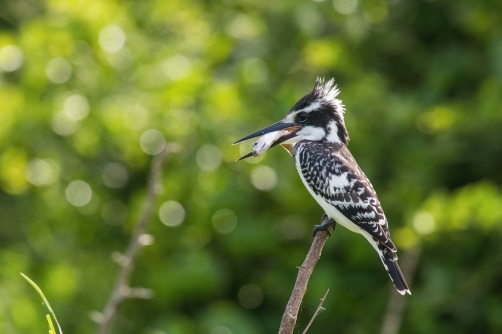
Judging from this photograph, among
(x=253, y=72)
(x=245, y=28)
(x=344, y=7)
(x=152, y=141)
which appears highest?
(x=344, y=7)

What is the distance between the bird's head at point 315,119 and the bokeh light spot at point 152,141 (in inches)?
48.8

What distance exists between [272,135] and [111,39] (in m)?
2.04

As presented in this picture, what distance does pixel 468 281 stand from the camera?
481 cm

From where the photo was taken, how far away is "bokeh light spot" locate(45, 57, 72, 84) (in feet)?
16.8

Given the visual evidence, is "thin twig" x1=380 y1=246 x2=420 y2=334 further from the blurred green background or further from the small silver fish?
the small silver fish

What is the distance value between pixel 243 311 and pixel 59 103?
183 cm

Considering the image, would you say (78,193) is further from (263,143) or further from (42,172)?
(263,143)

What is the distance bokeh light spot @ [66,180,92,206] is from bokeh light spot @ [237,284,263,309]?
1.23 meters

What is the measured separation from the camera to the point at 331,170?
374 cm

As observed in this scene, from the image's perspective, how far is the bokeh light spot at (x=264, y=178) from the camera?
4.88m

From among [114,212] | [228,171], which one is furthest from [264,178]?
[114,212]

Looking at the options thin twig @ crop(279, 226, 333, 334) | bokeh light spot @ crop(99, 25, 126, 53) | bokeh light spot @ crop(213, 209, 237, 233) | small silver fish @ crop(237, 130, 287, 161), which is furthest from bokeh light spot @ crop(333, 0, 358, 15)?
thin twig @ crop(279, 226, 333, 334)

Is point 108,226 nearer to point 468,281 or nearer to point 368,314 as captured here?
point 368,314

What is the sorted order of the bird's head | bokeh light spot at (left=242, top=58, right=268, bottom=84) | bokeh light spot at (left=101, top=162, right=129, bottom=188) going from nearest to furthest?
the bird's head < bokeh light spot at (left=242, top=58, right=268, bottom=84) < bokeh light spot at (left=101, top=162, right=129, bottom=188)
